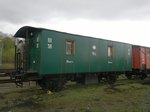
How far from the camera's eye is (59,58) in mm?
14617

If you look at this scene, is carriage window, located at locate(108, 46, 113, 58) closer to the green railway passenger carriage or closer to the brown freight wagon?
the green railway passenger carriage

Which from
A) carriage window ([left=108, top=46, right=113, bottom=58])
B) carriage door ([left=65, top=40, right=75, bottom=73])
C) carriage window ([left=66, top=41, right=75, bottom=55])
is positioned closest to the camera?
carriage door ([left=65, top=40, right=75, bottom=73])

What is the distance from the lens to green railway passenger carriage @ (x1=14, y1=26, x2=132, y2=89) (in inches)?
536

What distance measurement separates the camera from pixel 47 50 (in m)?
13.8

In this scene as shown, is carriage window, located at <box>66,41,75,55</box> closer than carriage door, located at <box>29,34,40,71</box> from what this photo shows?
No

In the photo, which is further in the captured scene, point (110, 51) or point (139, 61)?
point (139, 61)

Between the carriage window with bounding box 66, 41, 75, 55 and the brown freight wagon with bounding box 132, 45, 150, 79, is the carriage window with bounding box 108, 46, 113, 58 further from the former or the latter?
the brown freight wagon with bounding box 132, 45, 150, 79

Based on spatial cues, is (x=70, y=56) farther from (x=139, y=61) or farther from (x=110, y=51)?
(x=139, y=61)

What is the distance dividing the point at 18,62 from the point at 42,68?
176cm

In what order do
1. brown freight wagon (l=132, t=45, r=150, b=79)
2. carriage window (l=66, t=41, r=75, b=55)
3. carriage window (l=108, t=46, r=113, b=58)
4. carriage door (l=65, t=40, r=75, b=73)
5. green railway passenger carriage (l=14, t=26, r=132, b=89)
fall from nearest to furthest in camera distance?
green railway passenger carriage (l=14, t=26, r=132, b=89) → carriage door (l=65, t=40, r=75, b=73) → carriage window (l=66, t=41, r=75, b=55) → carriage window (l=108, t=46, r=113, b=58) → brown freight wagon (l=132, t=45, r=150, b=79)

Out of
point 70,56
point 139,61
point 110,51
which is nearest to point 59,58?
point 70,56

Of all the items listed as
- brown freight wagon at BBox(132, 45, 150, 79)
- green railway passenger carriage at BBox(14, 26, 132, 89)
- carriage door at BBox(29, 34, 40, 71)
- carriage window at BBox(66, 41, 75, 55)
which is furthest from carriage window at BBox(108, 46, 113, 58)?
carriage door at BBox(29, 34, 40, 71)

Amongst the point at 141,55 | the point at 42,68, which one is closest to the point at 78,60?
the point at 42,68

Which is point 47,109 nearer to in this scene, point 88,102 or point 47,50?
point 88,102
